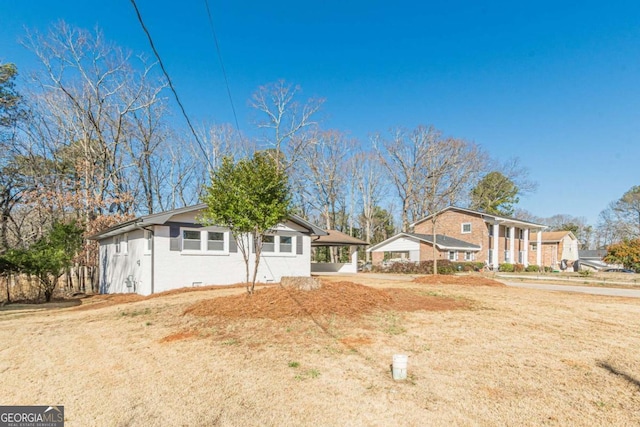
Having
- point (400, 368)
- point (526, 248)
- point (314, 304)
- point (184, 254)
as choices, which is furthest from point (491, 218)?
point (400, 368)

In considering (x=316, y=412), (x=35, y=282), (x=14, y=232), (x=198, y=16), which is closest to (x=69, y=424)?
(x=316, y=412)

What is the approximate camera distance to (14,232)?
68.7ft

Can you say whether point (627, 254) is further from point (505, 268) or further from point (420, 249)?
point (420, 249)

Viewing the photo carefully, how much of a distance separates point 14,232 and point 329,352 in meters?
25.0

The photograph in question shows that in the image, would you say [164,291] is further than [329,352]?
Yes

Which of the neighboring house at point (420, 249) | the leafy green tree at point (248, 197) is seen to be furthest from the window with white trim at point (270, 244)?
the neighboring house at point (420, 249)

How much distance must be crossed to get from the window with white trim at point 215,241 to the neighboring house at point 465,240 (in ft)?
63.7

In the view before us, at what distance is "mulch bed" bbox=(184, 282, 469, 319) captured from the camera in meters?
7.68

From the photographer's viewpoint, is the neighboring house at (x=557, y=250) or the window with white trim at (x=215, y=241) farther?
the neighboring house at (x=557, y=250)

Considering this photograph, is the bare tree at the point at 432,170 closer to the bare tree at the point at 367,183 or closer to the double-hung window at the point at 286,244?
the bare tree at the point at 367,183

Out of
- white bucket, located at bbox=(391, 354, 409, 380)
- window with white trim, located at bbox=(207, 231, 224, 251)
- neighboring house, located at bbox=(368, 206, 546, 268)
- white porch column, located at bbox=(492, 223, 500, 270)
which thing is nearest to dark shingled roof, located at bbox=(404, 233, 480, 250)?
neighboring house, located at bbox=(368, 206, 546, 268)

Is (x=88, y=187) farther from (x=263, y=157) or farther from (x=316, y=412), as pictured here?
(x=316, y=412)

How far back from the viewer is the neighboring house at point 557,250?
38250 millimetres

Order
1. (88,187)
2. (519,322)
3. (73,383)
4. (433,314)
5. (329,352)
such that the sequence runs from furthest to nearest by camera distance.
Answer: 1. (88,187)
2. (433,314)
3. (519,322)
4. (329,352)
5. (73,383)
